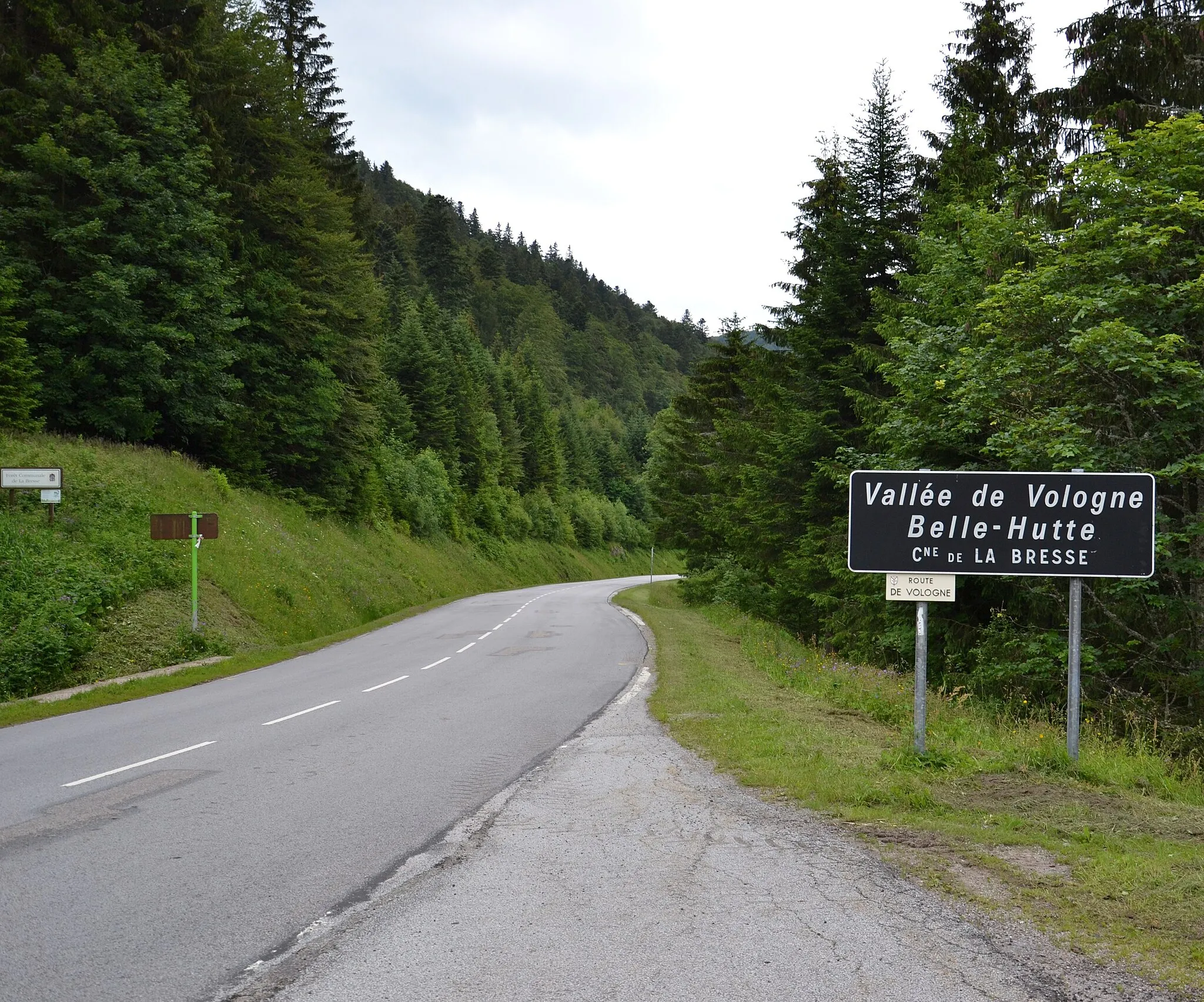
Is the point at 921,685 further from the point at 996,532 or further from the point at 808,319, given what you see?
the point at 808,319

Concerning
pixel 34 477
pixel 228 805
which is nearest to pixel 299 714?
pixel 228 805

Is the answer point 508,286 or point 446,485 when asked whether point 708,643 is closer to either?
point 446,485

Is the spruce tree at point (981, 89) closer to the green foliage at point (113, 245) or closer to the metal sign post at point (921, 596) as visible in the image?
the metal sign post at point (921, 596)

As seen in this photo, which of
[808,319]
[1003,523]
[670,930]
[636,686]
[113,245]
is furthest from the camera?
[113,245]

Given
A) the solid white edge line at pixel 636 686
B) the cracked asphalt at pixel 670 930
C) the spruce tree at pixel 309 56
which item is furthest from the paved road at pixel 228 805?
the spruce tree at pixel 309 56

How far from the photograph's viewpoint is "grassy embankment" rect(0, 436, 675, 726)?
1656 centimetres

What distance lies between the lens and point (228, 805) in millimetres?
7598

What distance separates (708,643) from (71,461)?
59.9 feet

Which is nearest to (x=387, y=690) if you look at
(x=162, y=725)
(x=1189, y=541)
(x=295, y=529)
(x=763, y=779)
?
(x=162, y=725)

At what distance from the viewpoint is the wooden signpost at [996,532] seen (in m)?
8.15

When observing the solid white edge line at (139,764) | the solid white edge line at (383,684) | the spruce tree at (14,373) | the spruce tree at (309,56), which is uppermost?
the spruce tree at (309,56)

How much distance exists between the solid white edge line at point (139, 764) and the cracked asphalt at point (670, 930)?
176 inches

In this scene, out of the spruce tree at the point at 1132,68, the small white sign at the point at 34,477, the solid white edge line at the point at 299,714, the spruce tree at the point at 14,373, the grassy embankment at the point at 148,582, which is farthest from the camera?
the spruce tree at the point at 14,373

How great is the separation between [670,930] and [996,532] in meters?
5.28
